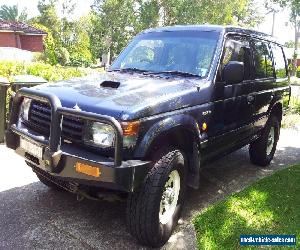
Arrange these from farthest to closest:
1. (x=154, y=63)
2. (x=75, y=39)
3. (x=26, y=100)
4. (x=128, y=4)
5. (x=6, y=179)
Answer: (x=75, y=39) → (x=128, y=4) → (x=6, y=179) → (x=154, y=63) → (x=26, y=100)

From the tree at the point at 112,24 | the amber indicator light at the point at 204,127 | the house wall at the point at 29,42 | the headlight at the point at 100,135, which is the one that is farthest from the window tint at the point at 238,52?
the house wall at the point at 29,42

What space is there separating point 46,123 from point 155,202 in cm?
129

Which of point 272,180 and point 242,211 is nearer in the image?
point 242,211

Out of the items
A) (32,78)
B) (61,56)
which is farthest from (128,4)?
(32,78)

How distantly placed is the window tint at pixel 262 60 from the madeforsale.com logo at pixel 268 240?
244 centimetres

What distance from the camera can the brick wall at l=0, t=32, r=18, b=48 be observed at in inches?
1539

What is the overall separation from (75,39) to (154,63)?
40521mm

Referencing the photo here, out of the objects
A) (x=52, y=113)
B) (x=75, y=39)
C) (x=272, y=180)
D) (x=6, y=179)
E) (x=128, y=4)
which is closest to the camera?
(x=52, y=113)

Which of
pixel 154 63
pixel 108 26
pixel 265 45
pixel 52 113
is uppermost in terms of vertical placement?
pixel 108 26

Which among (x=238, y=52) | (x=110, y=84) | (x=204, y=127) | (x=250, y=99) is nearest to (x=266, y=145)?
(x=250, y=99)

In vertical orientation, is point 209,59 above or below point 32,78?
above

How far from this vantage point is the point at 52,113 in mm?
3318

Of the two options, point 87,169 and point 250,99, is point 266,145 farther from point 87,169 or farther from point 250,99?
point 87,169

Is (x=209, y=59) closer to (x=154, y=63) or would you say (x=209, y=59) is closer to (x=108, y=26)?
(x=154, y=63)
